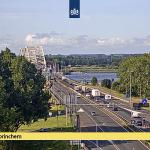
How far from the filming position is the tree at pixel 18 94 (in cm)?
5303

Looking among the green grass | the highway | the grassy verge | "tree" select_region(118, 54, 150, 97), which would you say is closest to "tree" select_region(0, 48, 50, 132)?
the grassy verge

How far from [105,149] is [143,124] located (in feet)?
76.5

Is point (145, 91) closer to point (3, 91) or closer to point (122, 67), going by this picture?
point (122, 67)

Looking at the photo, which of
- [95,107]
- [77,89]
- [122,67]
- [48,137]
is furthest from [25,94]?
[77,89]

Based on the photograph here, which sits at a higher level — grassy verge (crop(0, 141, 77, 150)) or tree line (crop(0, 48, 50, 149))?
tree line (crop(0, 48, 50, 149))

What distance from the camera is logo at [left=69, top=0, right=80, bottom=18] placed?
19016 mm

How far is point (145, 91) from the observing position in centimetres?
12562

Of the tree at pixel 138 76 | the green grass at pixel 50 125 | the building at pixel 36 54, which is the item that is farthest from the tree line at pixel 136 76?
the building at pixel 36 54

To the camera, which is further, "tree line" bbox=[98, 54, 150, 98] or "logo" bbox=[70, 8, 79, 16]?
"tree line" bbox=[98, 54, 150, 98]

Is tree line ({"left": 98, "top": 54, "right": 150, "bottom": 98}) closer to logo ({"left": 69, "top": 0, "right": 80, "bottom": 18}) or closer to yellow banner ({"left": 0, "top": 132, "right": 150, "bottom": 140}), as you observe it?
yellow banner ({"left": 0, "top": 132, "right": 150, "bottom": 140})

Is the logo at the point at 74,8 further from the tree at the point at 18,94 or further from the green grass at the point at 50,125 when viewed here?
the green grass at the point at 50,125

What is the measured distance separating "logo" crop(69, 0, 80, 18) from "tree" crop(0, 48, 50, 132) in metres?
33.3

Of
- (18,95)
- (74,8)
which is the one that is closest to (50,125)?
(18,95)

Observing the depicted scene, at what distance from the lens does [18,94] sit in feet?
195
